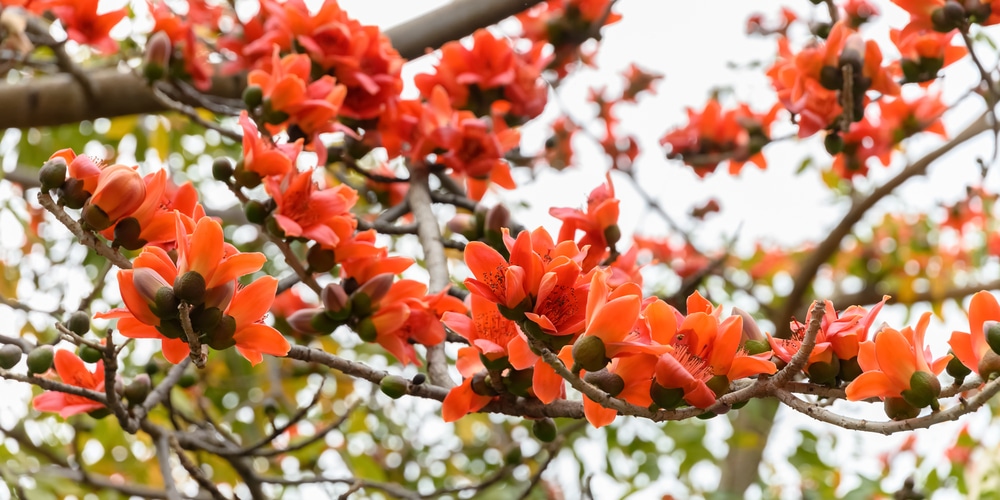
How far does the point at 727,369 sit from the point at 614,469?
1.71 meters

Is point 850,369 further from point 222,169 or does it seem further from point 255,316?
point 222,169

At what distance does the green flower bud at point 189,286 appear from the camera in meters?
0.80

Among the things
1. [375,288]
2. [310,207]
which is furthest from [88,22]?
[375,288]

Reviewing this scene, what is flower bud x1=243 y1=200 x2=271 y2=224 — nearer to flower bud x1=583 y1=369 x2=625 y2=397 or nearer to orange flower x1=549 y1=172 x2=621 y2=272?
orange flower x1=549 y1=172 x2=621 y2=272

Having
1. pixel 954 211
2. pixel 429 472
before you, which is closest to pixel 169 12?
pixel 429 472

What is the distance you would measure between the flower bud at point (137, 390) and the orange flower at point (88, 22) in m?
1.00

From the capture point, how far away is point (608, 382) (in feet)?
2.69

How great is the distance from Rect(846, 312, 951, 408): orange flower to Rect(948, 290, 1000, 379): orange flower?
3 centimetres

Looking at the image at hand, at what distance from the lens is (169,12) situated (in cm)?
185

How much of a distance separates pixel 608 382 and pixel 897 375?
26cm

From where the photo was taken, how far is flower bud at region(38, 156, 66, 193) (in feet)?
3.04

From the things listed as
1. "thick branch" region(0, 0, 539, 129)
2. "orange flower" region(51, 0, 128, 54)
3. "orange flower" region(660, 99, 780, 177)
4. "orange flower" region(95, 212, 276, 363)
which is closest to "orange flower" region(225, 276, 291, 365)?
"orange flower" region(95, 212, 276, 363)

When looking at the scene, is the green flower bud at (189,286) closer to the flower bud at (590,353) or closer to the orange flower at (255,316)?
the orange flower at (255,316)

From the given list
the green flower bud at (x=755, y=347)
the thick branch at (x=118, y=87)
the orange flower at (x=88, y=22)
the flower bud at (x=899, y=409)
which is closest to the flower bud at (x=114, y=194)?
the green flower bud at (x=755, y=347)
